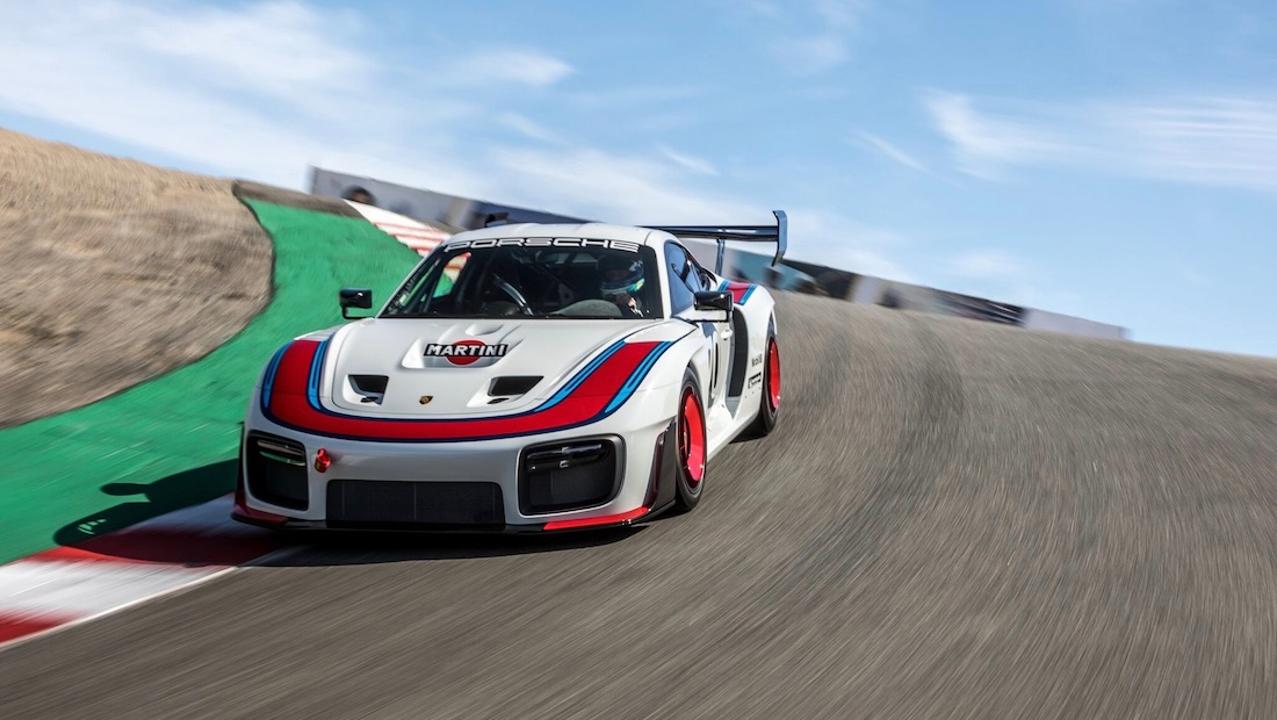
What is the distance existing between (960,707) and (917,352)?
7.50 metres

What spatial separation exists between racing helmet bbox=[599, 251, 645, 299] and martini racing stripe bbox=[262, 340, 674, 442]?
2.58 feet

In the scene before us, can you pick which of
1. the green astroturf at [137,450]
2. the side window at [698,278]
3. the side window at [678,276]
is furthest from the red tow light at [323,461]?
the side window at [698,278]

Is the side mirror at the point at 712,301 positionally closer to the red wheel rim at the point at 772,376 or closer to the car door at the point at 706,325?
the car door at the point at 706,325

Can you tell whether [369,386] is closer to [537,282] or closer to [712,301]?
[537,282]

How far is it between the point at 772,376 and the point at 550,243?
1.70 m

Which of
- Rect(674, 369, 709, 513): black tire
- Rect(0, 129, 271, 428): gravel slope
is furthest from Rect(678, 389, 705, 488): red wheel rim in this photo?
Rect(0, 129, 271, 428): gravel slope

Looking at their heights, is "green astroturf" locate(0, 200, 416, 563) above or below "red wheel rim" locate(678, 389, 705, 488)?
below

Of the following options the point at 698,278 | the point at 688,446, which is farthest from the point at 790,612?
the point at 698,278

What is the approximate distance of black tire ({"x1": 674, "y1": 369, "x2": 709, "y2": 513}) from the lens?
495cm

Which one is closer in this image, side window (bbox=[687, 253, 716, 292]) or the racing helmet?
the racing helmet

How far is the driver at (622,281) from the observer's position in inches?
229

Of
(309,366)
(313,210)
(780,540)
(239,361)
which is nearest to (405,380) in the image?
(309,366)

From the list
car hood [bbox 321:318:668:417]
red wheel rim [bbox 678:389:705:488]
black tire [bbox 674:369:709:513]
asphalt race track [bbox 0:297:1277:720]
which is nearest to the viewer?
asphalt race track [bbox 0:297:1277:720]

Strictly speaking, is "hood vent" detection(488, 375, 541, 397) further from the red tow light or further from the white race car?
the red tow light
